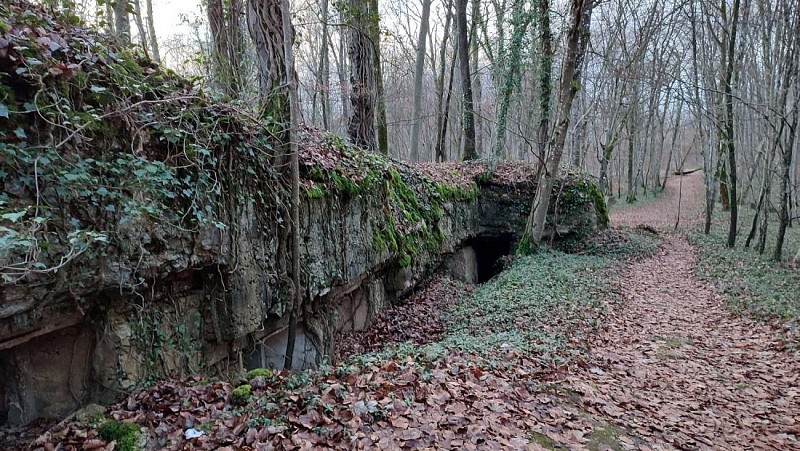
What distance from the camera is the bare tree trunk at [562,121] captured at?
37.7 ft

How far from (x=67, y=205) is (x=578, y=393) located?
5.47 meters

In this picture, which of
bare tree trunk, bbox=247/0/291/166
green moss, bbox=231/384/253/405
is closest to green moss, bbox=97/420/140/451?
green moss, bbox=231/384/253/405

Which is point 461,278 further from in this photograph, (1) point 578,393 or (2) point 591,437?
(2) point 591,437

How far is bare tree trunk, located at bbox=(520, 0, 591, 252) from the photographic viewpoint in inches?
452

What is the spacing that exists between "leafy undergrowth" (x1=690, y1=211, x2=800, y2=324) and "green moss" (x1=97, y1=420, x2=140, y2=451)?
30.8 feet

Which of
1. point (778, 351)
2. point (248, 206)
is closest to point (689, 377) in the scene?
point (778, 351)

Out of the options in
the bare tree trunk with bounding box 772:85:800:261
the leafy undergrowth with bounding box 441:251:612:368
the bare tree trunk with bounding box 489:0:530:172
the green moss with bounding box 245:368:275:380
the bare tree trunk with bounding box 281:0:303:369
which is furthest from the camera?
the bare tree trunk with bounding box 489:0:530:172

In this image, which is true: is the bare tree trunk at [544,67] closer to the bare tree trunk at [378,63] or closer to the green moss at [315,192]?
the bare tree trunk at [378,63]

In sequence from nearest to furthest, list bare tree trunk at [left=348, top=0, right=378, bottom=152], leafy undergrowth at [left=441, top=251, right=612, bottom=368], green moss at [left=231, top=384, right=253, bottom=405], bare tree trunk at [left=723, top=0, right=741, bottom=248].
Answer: green moss at [left=231, top=384, right=253, bottom=405] → leafy undergrowth at [left=441, top=251, right=612, bottom=368] → bare tree trunk at [left=348, top=0, right=378, bottom=152] → bare tree trunk at [left=723, top=0, right=741, bottom=248]

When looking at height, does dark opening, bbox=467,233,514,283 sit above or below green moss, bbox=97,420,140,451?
below

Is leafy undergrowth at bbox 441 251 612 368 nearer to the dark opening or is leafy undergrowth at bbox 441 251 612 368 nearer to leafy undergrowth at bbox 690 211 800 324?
leafy undergrowth at bbox 690 211 800 324

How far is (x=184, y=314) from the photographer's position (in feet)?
15.3

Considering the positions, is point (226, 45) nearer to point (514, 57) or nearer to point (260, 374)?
point (260, 374)

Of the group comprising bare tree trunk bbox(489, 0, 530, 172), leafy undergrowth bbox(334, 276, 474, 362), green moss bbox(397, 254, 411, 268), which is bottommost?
leafy undergrowth bbox(334, 276, 474, 362)
